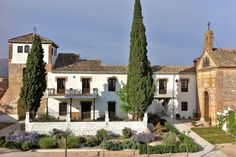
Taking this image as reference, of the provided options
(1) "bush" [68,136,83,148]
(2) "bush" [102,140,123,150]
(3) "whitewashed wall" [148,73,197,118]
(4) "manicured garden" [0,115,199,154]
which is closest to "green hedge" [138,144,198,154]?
(4) "manicured garden" [0,115,199,154]

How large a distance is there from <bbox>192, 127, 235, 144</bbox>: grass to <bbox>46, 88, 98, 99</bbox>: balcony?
41.7ft

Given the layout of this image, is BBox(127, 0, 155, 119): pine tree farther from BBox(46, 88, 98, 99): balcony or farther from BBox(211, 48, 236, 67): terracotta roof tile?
BBox(211, 48, 236, 67): terracotta roof tile

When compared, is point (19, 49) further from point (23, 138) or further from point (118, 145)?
point (118, 145)

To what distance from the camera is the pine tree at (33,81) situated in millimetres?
25938

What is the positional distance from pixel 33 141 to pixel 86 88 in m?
13.0

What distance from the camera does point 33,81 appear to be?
2600cm

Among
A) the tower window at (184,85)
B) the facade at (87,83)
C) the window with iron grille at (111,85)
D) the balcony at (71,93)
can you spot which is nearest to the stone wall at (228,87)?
the facade at (87,83)

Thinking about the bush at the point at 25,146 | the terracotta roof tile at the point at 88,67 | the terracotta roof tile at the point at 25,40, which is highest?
the terracotta roof tile at the point at 25,40

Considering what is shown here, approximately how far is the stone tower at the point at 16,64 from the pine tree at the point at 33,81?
6611 mm

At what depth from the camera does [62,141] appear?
73.2 ft

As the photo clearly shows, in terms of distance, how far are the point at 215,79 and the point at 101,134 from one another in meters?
14.7

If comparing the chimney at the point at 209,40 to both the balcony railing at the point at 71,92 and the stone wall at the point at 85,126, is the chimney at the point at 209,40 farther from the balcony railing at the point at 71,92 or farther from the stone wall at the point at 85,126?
the balcony railing at the point at 71,92

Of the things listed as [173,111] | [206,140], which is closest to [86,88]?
[173,111]

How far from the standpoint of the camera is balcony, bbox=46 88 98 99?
32125 mm
